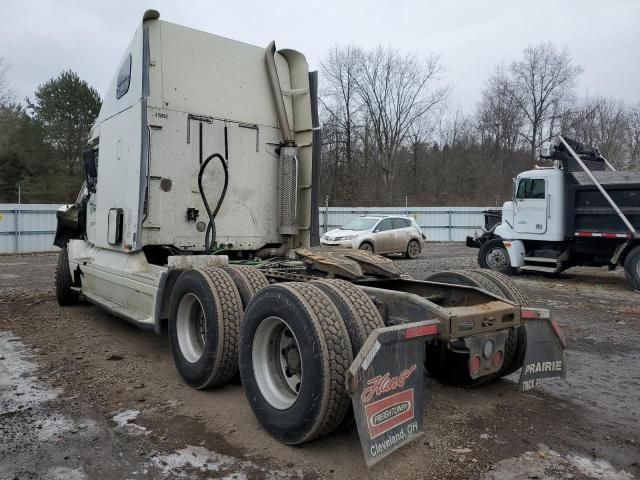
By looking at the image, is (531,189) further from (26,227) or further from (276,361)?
(26,227)

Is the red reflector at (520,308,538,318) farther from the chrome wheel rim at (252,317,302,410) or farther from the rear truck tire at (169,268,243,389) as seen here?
the rear truck tire at (169,268,243,389)

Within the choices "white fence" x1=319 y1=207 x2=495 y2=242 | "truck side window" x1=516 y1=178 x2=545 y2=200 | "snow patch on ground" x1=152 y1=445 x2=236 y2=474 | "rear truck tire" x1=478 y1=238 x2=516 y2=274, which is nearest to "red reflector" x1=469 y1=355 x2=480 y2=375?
"snow patch on ground" x1=152 y1=445 x2=236 y2=474

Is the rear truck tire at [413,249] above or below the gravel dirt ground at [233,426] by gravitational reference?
above

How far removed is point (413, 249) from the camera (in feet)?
63.8

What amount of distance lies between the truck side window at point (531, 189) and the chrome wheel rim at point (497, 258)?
1.55 metres

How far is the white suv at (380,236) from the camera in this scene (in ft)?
58.6

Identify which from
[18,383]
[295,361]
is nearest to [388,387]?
[295,361]

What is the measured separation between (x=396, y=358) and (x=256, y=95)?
4.36 meters

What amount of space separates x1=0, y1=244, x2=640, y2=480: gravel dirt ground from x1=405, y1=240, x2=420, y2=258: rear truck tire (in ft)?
42.8

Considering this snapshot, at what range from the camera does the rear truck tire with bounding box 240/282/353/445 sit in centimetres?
311

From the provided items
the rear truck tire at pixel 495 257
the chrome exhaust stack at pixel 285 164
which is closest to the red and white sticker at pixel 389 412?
the chrome exhaust stack at pixel 285 164

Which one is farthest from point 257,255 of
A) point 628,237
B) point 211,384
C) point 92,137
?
point 628,237

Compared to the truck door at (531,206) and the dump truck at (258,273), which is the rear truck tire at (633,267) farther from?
the dump truck at (258,273)

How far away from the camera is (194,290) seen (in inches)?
178
